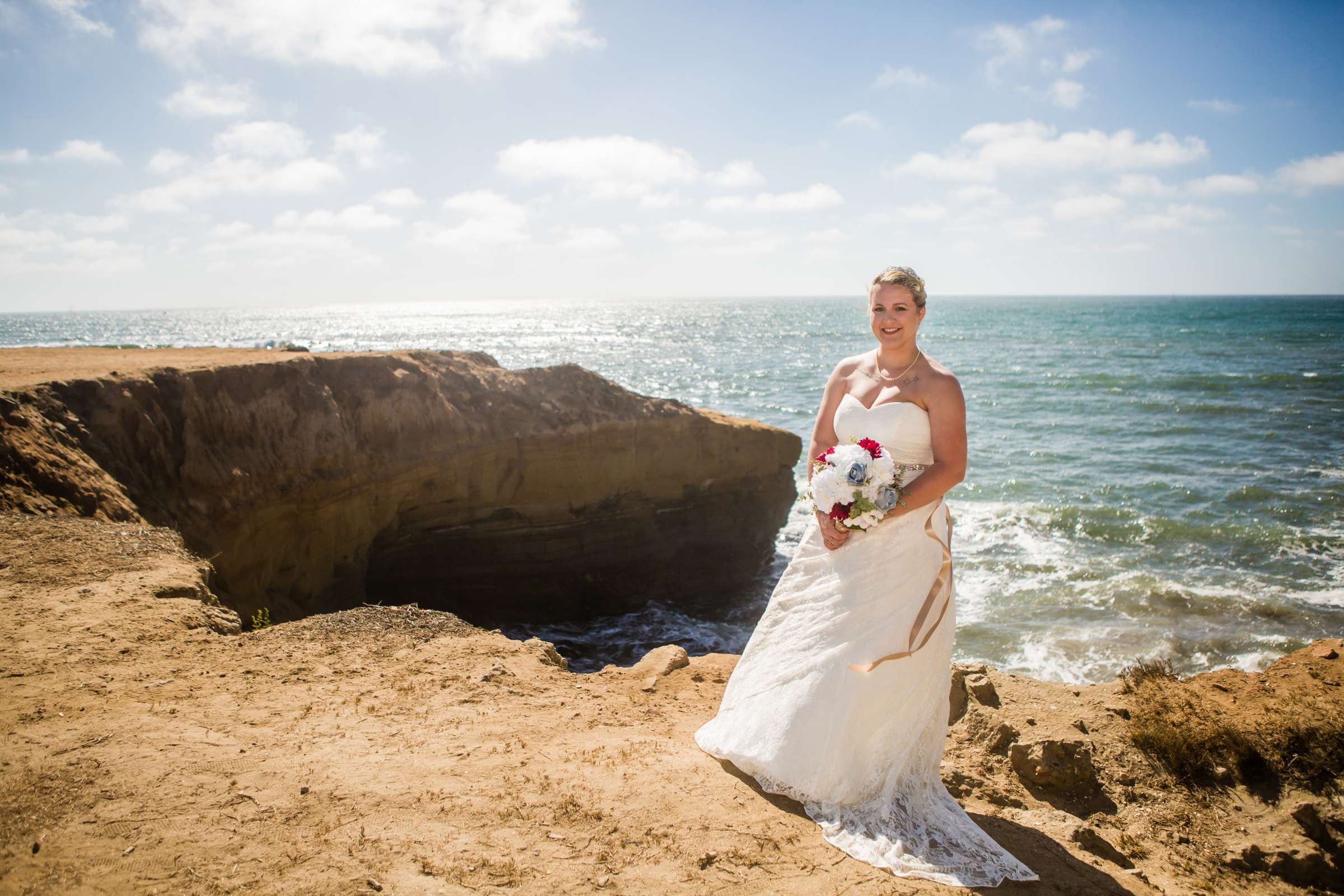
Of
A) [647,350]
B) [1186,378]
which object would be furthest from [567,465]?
[647,350]

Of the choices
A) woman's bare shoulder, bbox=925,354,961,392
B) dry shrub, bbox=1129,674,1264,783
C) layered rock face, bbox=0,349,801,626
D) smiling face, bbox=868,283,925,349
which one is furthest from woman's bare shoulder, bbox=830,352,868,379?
layered rock face, bbox=0,349,801,626

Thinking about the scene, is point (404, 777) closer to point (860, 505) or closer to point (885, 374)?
point (860, 505)

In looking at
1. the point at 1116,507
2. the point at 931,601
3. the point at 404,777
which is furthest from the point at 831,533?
the point at 1116,507

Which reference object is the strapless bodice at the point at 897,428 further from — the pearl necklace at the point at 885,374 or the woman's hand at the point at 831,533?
the woman's hand at the point at 831,533

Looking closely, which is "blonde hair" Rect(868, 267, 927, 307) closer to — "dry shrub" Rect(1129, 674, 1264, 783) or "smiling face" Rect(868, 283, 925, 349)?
"smiling face" Rect(868, 283, 925, 349)

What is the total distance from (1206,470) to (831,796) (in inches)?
758

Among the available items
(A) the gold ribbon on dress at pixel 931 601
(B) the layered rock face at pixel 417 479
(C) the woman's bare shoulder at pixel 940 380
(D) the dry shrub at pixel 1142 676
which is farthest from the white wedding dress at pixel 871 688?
(B) the layered rock face at pixel 417 479

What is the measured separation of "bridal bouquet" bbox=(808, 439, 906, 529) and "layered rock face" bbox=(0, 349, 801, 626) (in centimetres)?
746

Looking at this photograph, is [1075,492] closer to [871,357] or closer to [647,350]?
[871,357]

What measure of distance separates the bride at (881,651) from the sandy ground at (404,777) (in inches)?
9.7

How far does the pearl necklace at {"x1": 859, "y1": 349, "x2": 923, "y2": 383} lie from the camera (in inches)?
154

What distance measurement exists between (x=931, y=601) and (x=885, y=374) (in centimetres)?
126

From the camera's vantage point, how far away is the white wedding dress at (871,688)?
3586mm

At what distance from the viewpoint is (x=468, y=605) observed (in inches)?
444
